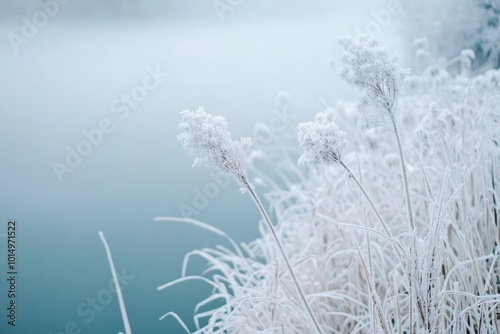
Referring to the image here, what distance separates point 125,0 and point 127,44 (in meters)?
0.35

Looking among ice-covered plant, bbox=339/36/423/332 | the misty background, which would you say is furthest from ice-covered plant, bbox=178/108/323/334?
the misty background

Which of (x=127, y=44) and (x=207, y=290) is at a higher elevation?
(x=127, y=44)

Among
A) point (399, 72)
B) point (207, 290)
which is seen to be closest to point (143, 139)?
point (207, 290)

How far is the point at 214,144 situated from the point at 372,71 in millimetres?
243

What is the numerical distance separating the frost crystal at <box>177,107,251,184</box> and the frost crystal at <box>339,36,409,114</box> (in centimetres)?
19

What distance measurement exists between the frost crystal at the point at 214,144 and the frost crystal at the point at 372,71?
0.19m

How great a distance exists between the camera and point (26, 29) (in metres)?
2.11

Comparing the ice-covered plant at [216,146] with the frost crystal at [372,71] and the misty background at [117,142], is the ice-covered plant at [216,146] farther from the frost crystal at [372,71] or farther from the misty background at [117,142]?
the misty background at [117,142]

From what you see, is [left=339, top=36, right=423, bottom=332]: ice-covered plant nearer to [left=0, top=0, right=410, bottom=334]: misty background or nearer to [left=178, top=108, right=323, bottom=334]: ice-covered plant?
[left=178, top=108, right=323, bottom=334]: ice-covered plant

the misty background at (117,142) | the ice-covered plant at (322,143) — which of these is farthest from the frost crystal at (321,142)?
the misty background at (117,142)

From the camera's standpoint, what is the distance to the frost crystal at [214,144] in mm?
577

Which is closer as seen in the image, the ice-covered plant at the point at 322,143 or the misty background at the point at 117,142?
the ice-covered plant at the point at 322,143

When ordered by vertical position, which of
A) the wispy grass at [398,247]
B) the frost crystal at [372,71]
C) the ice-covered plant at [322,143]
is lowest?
the wispy grass at [398,247]

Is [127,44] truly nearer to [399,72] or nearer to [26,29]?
[26,29]
